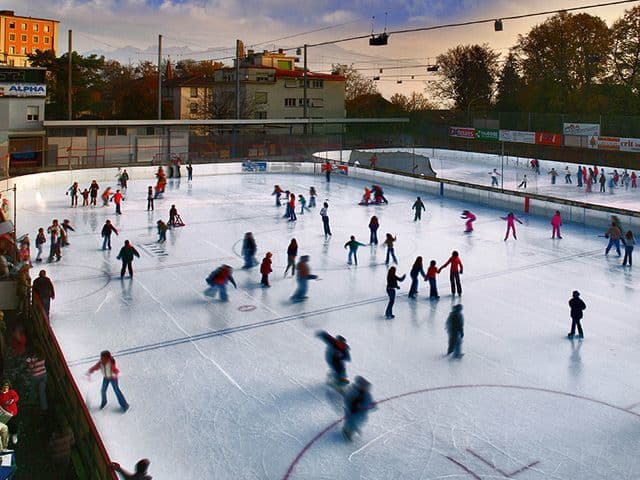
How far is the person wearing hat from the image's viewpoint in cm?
1295

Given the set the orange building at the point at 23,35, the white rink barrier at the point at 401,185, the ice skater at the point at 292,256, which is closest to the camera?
the ice skater at the point at 292,256

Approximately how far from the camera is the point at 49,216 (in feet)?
85.2

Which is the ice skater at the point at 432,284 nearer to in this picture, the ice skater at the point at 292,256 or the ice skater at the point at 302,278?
the ice skater at the point at 302,278

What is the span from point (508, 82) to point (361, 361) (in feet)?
222

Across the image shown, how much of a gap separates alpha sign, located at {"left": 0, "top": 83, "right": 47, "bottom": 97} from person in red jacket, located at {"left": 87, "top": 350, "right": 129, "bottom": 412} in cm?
3518

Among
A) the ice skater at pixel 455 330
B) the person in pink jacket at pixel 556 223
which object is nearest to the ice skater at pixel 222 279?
the ice skater at pixel 455 330

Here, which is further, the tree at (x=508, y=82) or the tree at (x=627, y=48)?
the tree at (x=508, y=82)

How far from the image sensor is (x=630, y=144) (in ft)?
140

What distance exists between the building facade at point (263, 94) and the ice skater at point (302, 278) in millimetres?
53564

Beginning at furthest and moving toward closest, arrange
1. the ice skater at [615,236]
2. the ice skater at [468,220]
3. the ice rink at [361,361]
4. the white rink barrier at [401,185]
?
the white rink barrier at [401,185] → the ice skater at [468,220] → the ice skater at [615,236] → the ice rink at [361,361]

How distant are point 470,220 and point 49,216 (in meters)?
14.9

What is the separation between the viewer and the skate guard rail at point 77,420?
23.2 feet

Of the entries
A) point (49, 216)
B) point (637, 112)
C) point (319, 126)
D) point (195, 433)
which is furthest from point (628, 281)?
point (319, 126)

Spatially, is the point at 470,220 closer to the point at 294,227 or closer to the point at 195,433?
the point at 294,227
